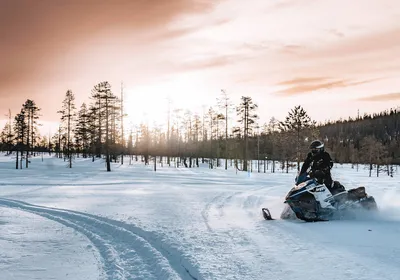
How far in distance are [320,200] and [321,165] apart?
1.03 meters

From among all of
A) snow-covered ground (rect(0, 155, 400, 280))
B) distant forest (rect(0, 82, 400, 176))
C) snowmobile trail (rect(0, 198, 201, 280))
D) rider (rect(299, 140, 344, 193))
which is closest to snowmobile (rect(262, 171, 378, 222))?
rider (rect(299, 140, 344, 193))

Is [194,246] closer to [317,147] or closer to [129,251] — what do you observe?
[129,251]

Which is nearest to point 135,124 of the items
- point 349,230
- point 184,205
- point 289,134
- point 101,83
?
point 101,83

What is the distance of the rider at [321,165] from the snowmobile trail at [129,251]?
15.2 ft

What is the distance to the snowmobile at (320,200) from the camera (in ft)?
28.5

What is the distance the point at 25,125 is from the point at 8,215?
1839 inches

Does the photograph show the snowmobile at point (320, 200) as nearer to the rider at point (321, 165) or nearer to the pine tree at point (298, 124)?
the rider at point (321, 165)

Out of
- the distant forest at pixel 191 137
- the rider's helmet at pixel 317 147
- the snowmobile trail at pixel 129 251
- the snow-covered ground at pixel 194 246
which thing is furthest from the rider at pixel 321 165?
the distant forest at pixel 191 137

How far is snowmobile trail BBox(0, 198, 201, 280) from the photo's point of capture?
5.12 metres

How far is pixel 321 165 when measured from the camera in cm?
929

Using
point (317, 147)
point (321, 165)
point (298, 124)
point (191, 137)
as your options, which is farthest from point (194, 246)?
point (191, 137)

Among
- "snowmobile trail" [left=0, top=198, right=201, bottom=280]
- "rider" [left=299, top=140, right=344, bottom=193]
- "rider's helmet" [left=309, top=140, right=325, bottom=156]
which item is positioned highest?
"rider's helmet" [left=309, top=140, right=325, bottom=156]

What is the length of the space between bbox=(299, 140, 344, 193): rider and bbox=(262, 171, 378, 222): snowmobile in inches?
1.1

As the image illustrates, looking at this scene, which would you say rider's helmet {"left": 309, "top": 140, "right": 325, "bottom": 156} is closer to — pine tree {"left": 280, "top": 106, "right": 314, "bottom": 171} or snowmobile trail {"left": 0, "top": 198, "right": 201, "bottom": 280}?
snowmobile trail {"left": 0, "top": 198, "right": 201, "bottom": 280}
